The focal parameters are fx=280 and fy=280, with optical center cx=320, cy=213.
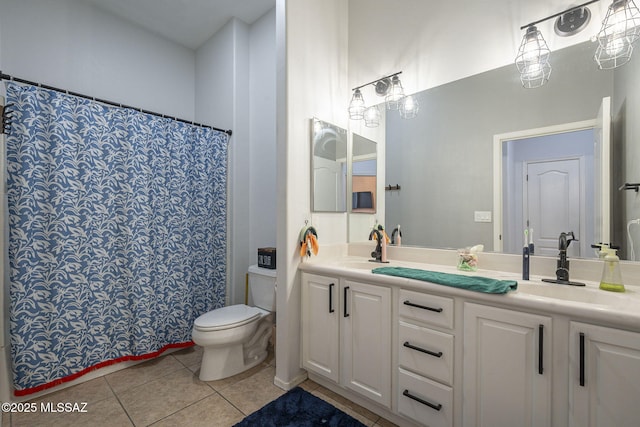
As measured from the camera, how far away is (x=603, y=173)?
137cm

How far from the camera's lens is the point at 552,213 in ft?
4.93

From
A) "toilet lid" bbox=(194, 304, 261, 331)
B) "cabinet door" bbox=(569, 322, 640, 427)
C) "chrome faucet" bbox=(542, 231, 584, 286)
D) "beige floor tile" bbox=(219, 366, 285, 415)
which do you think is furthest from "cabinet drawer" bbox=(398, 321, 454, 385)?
"toilet lid" bbox=(194, 304, 261, 331)

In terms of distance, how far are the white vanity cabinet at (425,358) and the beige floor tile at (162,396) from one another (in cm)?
125

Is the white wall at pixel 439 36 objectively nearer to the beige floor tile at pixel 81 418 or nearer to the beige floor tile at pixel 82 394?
the beige floor tile at pixel 81 418

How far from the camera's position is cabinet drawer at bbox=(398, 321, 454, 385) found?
127 cm

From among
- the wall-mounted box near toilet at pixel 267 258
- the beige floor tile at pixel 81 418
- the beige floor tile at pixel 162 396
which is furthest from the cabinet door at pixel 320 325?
the beige floor tile at pixel 81 418

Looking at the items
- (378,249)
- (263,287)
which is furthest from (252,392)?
(378,249)

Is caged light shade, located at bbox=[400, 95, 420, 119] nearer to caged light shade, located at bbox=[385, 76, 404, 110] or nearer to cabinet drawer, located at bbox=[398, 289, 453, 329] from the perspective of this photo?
caged light shade, located at bbox=[385, 76, 404, 110]

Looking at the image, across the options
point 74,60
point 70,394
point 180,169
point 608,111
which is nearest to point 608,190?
point 608,111

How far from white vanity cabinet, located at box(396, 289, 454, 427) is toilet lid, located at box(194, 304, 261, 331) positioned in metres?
1.11

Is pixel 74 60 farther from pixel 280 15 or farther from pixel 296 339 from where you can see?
pixel 296 339

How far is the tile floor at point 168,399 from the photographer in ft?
5.08

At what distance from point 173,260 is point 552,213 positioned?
2659mm

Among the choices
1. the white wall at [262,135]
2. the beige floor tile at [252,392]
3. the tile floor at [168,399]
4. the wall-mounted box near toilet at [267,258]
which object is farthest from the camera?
the white wall at [262,135]
